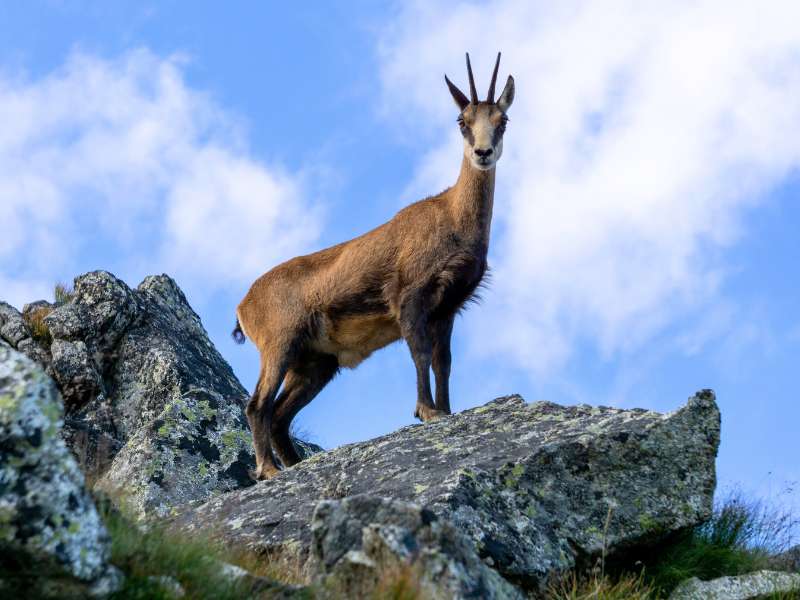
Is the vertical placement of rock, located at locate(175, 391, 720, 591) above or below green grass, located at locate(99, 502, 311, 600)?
above

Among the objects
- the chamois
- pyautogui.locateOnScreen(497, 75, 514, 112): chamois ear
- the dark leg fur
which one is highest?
pyautogui.locateOnScreen(497, 75, 514, 112): chamois ear

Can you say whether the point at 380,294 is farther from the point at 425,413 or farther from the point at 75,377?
the point at 75,377

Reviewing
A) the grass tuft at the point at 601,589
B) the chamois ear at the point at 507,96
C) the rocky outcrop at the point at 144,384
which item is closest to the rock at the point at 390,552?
the grass tuft at the point at 601,589

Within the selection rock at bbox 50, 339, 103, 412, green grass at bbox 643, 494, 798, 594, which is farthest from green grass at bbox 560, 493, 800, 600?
rock at bbox 50, 339, 103, 412

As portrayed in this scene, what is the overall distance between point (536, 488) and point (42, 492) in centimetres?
404

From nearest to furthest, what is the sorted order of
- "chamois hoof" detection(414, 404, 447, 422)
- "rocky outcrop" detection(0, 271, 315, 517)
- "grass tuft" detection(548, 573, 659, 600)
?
"grass tuft" detection(548, 573, 659, 600) → "chamois hoof" detection(414, 404, 447, 422) → "rocky outcrop" detection(0, 271, 315, 517)

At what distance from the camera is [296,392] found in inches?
458

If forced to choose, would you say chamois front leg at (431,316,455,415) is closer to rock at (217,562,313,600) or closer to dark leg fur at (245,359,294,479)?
dark leg fur at (245,359,294,479)

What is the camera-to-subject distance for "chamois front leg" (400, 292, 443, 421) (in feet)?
34.0

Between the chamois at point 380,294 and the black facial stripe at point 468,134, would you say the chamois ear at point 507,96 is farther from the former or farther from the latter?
the black facial stripe at point 468,134

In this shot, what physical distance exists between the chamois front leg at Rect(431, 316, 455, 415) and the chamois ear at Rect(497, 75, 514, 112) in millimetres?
2481

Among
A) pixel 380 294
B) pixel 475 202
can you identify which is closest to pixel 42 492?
pixel 380 294

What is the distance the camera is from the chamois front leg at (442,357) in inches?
422

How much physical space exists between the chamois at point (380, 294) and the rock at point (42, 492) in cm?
659
